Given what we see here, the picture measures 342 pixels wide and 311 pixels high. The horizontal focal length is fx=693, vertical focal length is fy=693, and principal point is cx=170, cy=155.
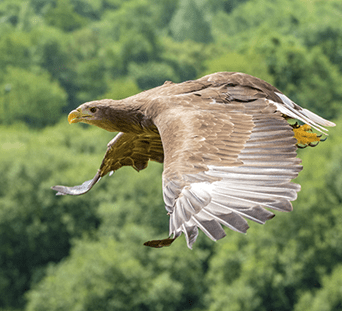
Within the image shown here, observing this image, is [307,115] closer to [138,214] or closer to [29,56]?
[138,214]

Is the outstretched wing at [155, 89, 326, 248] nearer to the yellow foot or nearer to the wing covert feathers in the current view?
the wing covert feathers

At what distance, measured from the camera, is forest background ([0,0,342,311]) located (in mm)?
62875

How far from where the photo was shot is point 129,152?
27.1ft

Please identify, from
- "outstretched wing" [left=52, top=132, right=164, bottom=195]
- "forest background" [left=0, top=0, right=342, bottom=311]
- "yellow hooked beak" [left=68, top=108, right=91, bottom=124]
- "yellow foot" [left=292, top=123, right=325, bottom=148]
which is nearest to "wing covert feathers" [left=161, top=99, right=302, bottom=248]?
"yellow foot" [left=292, top=123, right=325, bottom=148]

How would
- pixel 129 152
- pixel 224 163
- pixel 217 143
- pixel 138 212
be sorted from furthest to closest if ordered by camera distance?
pixel 138 212 → pixel 129 152 → pixel 217 143 → pixel 224 163

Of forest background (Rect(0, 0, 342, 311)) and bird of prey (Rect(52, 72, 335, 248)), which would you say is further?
forest background (Rect(0, 0, 342, 311))

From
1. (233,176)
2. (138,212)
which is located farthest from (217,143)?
(138,212)

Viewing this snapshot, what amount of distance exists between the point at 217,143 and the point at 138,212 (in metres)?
66.6

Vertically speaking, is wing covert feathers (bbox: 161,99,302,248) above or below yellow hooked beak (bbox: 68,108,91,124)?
above

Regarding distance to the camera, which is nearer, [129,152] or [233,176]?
[233,176]

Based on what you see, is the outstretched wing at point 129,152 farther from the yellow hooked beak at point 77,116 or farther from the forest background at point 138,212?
the forest background at point 138,212

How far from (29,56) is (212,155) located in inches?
4550

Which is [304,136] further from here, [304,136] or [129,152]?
[129,152]

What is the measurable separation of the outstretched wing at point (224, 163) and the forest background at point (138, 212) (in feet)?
183
